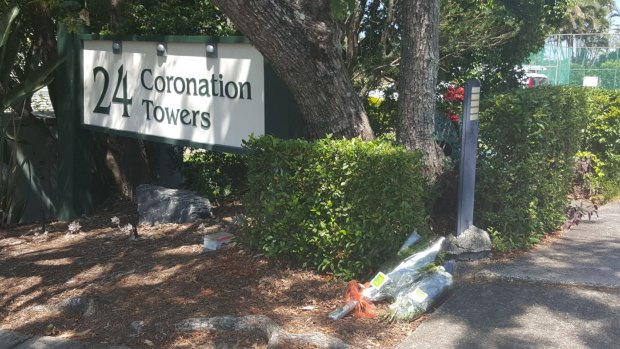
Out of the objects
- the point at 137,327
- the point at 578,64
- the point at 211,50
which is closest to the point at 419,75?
the point at 211,50

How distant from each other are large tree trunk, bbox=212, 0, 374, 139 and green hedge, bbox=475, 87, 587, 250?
124cm

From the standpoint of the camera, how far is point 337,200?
6.56m

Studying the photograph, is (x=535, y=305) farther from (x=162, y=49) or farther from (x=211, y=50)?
(x=162, y=49)

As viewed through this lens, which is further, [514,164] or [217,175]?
[217,175]

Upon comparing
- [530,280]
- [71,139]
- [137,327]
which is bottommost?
[137,327]

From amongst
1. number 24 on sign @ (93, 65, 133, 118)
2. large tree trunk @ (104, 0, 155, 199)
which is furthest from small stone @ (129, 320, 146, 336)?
large tree trunk @ (104, 0, 155, 199)

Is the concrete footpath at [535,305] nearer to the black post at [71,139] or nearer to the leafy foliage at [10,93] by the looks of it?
the black post at [71,139]

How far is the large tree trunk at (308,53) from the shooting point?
6.77m

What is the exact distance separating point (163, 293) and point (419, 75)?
299 centimetres

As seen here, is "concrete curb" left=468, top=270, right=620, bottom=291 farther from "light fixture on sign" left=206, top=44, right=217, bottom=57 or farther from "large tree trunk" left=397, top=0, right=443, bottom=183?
"light fixture on sign" left=206, top=44, right=217, bottom=57

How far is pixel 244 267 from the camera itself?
23.1 feet

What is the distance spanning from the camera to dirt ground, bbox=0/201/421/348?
5.90 metres

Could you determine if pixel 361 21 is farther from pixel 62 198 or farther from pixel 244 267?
pixel 62 198

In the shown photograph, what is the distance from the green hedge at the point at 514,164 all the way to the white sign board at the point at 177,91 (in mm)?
2224
